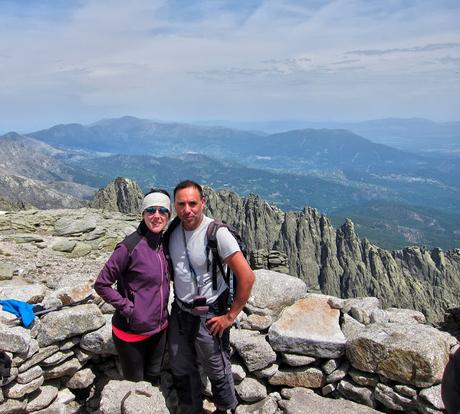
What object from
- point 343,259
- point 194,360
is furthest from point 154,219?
point 343,259

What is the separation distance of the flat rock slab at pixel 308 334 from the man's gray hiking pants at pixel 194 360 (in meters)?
2.00

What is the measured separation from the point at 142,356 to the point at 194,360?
1.12m

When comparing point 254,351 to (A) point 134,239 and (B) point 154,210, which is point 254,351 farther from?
(B) point 154,210

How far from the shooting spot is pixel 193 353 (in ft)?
30.6

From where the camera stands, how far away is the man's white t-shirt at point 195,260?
27.0 feet

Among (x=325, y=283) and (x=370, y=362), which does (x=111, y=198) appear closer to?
(x=325, y=283)

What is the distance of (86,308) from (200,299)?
4.00m

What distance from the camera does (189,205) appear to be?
8305mm

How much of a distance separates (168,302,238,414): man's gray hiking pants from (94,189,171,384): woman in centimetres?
43

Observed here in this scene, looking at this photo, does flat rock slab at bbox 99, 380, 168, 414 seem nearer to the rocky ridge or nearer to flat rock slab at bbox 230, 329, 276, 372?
flat rock slab at bbox 230, 329, 276, 372

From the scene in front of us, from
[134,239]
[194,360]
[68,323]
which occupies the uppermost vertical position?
[134,239]

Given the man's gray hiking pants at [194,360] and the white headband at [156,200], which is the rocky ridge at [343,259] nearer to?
the man's gray hiking pants at [194,360]

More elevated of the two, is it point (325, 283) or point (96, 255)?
point (96, 255)

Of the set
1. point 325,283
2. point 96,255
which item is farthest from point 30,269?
point 325,283
